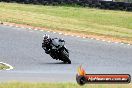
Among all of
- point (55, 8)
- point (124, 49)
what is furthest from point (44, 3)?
point (124, 49)

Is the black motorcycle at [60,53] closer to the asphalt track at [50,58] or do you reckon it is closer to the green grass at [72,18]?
the asphalt track at [50,58]

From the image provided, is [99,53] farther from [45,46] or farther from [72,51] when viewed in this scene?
[45,46]

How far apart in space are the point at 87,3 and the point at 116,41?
19654mm

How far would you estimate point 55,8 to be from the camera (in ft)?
163

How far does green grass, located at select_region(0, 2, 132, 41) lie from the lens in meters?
38.2

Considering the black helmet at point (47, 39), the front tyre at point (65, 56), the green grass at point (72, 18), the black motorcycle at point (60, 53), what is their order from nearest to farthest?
the black helmet at point (47, 39) → the black motorcycle at point (60, 53) → the front tyre at point (65, 56) → the green grass at point (72, 18)

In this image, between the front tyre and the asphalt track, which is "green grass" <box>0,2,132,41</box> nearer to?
the asphalt track

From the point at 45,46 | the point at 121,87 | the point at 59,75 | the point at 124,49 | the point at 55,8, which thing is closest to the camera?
the point at 121,87

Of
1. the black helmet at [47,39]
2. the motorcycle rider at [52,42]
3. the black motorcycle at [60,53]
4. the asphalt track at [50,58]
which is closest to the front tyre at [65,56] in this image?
the black motorcycle at [60,53]

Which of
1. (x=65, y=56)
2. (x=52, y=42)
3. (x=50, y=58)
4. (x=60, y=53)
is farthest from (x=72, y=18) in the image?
(x=52, y=42)

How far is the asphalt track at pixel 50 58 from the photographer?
17.5m

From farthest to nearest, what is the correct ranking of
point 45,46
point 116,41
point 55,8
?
point 55,8
point 116,41
point 45,46

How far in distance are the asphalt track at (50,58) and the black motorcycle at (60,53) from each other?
0.90ft

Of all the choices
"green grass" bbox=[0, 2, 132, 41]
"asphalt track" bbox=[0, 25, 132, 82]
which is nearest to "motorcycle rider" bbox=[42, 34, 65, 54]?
"asphalt track" bbox=[0, 25, 132, 82]
